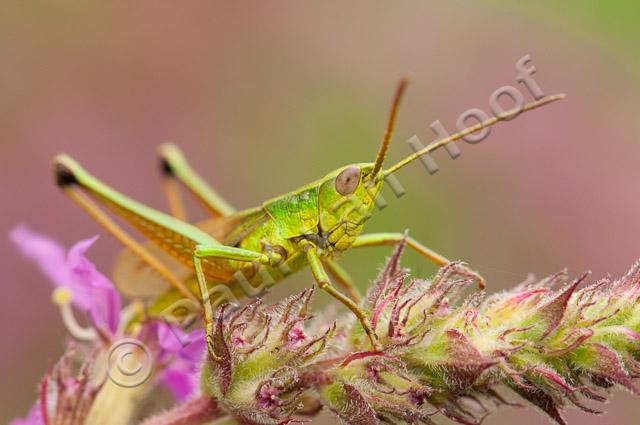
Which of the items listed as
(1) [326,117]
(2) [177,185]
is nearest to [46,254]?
(2) [177,185]

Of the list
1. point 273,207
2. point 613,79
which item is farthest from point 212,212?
point 613,79

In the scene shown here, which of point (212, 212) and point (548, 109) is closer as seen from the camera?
point (212, 212)

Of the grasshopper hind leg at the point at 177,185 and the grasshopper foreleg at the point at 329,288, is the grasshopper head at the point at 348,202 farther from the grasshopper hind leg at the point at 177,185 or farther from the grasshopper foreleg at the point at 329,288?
the grasshopper hind leg at the point at 177,185

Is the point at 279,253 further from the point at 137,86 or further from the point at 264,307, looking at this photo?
the point at 137,86

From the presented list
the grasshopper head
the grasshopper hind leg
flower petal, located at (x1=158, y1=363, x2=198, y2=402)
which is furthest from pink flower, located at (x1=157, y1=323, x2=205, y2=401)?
the grasshopper hind leg

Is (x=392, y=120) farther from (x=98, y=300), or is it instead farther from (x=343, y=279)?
(x=98, y=300)
